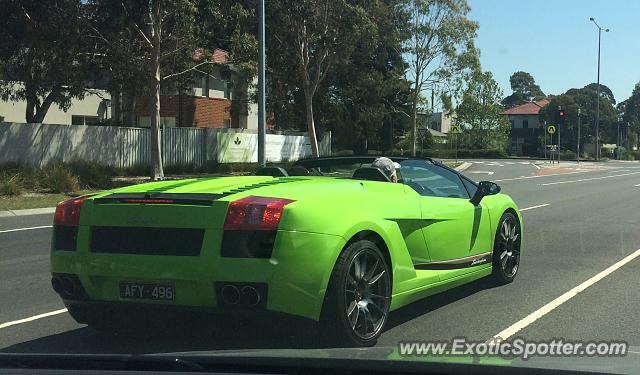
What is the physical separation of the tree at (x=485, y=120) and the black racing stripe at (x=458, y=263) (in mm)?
69057

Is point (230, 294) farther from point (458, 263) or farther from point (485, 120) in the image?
point (485, 120)

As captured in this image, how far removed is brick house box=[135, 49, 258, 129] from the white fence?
396 centimetres

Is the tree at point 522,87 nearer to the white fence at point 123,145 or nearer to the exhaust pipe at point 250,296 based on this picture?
the white fence at point 123,145

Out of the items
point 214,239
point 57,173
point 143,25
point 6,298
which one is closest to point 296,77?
point 143,25

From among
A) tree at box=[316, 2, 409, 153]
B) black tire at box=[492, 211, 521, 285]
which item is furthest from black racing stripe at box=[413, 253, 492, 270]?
tree at box=[316, 2, 409, 153]

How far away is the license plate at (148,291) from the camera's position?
4.31 m

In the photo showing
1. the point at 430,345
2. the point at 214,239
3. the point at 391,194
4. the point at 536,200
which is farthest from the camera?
the point at 536,200

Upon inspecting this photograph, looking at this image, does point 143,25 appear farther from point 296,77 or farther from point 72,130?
point 296,77

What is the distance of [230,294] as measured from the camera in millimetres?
4172

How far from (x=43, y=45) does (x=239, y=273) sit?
20.9 m

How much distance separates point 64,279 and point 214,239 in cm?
125

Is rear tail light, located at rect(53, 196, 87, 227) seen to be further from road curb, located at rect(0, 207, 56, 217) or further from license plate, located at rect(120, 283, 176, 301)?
road curb, located at rect(0, 207, 56, 217)

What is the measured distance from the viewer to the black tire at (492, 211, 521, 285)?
23.0 feet

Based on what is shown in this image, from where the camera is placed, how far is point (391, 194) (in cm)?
527
